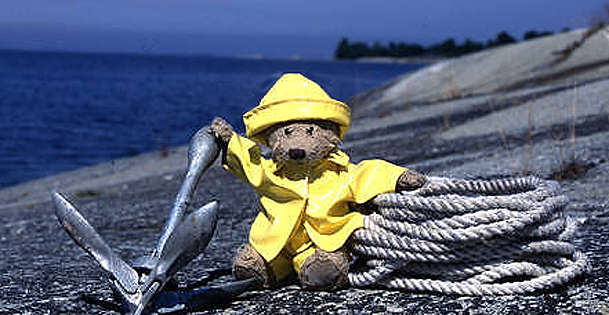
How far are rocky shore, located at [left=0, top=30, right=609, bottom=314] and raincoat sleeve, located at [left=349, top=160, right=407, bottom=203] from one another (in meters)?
0.35

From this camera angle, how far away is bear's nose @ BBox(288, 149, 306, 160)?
2480 millimetres

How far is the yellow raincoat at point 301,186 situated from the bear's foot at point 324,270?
3cm

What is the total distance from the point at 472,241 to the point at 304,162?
0.65m

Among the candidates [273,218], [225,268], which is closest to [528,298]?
[273,218]

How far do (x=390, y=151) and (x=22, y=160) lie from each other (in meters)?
9.88

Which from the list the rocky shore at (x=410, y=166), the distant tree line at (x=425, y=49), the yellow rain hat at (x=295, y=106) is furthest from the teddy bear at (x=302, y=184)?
the distant tree line at (x=425, y=49)

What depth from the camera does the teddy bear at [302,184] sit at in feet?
8.14

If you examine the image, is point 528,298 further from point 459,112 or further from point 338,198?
point 459,112

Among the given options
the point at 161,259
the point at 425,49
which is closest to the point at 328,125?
the point at 161,259

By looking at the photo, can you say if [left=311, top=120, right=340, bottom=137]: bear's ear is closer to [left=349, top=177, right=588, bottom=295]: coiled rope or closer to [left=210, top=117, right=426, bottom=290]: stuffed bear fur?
[left=210, top=117, right=426, bottom=290]: stuffed bear fur

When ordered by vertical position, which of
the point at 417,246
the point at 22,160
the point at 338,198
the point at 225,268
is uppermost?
the point at 338,198

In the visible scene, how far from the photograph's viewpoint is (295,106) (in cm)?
254

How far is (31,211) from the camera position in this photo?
22.9 ft

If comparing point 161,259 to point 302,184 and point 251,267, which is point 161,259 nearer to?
point 251,267
